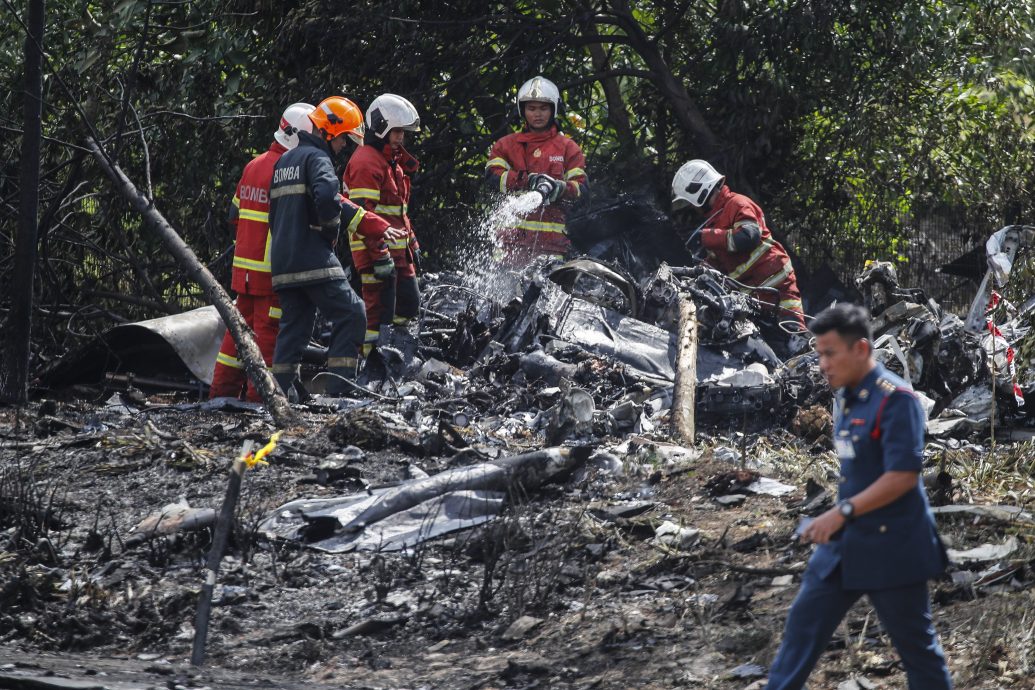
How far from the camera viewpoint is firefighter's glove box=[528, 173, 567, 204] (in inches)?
370

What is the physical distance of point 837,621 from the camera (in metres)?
3.12

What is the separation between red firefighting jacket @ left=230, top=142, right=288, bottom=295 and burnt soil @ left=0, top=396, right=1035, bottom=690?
2.02m

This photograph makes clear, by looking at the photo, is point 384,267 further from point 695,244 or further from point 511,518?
point 511,518

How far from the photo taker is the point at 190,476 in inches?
246

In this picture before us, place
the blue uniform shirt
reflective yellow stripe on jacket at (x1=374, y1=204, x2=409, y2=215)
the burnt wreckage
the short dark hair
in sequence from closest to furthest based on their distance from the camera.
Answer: the blue uniform shirt, the short dark hair, the burnt wreckage, reflective yellow stripe on jacket at (x1=374, y1=204, x2=409, y2=215)

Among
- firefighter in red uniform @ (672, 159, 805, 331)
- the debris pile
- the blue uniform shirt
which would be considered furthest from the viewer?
firefighter in red uniform @ (672, 159, 805, 331)

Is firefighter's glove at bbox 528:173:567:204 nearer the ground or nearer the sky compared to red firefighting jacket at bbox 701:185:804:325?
nearer the sky

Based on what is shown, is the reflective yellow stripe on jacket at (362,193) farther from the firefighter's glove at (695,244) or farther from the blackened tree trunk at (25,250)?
the firefighter's glove at (695,244)

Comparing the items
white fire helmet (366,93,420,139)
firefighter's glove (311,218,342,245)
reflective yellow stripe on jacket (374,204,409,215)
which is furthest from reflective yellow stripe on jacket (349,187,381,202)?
firefighter's glove (311,218,342,245)

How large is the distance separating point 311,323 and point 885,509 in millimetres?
5501

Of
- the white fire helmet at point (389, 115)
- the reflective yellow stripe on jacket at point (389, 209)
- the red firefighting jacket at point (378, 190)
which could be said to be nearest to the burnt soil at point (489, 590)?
the red firefighting jacket at point (378, 190)

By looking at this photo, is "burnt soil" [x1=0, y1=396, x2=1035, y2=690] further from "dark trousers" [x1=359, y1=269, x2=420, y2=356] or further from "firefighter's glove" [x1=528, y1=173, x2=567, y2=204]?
"firefighter's glove" [x1=528, y1=173, x2=567, y2=204]

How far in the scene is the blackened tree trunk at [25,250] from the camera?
8258mm

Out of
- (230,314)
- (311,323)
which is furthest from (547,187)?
(230,314)
